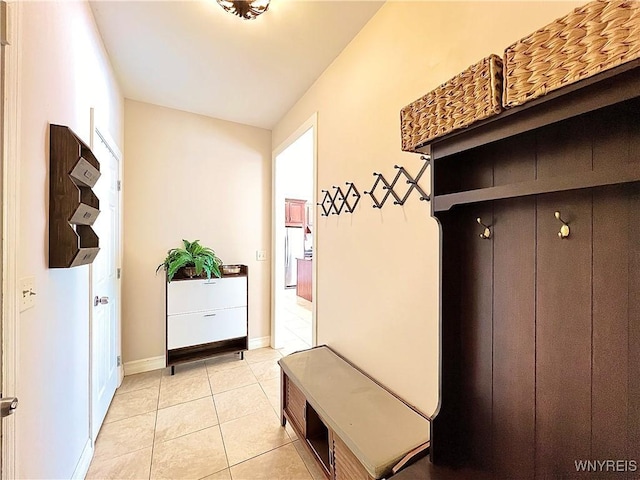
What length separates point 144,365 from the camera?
9.28 ft

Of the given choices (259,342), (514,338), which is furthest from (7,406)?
(259,342)

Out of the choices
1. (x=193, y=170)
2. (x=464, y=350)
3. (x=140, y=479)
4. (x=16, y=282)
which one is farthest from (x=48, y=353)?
(x=193, y=170)

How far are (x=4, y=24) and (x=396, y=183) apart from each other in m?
1.60

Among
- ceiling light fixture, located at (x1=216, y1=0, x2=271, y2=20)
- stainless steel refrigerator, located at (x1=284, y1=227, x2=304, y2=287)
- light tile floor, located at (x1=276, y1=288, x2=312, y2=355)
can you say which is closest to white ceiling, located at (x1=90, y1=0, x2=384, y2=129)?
ceiling light fixture, located at (x1=216, y1=0, x2=271, y2=20)

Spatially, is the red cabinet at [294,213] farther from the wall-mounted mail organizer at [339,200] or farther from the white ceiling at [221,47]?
the wall-mounted mail organizer at [339,200]

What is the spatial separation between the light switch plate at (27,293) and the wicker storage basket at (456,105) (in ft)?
4.83

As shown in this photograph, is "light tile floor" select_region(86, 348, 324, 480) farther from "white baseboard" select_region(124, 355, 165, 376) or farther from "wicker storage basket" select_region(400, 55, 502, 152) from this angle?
"wicker storage basket" select_region(400, 55, 502, 152)

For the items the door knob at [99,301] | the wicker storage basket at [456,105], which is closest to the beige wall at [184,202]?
the door knob at [99,301]

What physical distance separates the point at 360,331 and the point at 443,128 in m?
1.35

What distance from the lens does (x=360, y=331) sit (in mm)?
1806

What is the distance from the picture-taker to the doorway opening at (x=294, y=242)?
2867 millimetres

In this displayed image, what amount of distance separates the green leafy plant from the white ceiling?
4.97ft

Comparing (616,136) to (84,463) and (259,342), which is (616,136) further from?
(259,342)

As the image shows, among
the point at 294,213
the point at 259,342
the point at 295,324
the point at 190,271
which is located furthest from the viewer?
the point at 294,213
